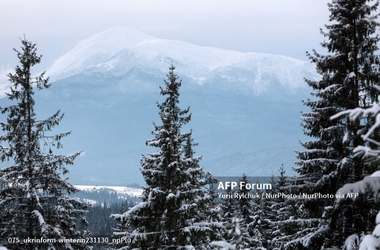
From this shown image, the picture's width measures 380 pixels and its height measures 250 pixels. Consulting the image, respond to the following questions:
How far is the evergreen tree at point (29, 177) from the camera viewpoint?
15961mm

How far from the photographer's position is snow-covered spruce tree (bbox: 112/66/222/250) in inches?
590

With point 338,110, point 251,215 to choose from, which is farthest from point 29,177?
point 251,215

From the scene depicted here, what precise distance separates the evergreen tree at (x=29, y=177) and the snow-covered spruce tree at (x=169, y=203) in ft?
Answer: 9.81

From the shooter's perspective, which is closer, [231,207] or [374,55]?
[374,55]

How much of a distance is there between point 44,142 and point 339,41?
11.3 m

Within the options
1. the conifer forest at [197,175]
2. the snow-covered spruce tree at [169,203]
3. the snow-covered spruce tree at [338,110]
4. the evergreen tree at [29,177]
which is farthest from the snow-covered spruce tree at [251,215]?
the snow-covered spruce tree at [338,110]

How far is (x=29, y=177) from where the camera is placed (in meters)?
16.3

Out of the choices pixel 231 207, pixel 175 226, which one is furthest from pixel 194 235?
pixel 231 207

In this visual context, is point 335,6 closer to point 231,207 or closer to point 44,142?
point 44,142

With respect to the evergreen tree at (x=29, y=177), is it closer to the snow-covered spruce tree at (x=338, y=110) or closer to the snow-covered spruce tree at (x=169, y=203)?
the snow-covered spruce tree at (x=169, y=203)

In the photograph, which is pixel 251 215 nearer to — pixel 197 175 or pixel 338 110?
pixel 197 175

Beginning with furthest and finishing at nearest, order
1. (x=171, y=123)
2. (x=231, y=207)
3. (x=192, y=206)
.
Answer: (x=231, y=207)
(x=171, y=123)
(x=192, y=206)

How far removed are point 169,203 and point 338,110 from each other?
636cm

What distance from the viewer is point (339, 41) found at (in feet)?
42.5
